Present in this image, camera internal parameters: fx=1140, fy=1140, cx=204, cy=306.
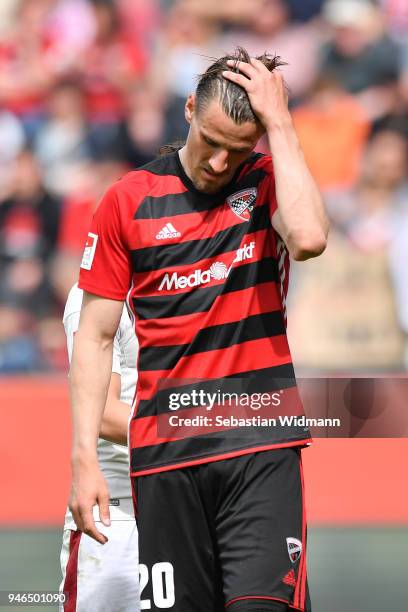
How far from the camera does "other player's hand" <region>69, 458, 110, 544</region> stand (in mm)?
3221

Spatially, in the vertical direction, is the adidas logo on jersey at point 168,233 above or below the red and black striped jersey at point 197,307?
above

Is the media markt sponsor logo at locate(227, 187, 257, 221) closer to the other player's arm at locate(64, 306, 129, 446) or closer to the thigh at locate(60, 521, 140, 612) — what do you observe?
the other player's arm at locate(64, 306, 129, 446)

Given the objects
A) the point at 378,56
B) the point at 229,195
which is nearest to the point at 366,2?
the point at 378,56

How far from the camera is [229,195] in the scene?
3.43 m

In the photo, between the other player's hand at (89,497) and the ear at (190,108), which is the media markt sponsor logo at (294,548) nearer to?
the other player's hand at (89,497)

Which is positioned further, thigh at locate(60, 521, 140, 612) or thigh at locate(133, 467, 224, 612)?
thigh at locate(60, 521, 140, 612)

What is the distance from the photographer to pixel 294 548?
10.7 feet

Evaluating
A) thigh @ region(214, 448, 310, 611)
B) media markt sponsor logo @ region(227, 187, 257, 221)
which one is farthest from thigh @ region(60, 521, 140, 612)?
media markt sponsor logo @ region(227, 187, 257, 221)

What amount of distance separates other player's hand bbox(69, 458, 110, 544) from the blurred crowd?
19.1 ft

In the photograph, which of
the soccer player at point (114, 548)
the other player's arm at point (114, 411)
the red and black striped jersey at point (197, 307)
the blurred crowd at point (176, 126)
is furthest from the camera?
the blurred crowd at point (176, 126)

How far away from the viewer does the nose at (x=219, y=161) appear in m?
3.32

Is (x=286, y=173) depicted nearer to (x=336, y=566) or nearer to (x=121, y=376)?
(x=121, y=376)

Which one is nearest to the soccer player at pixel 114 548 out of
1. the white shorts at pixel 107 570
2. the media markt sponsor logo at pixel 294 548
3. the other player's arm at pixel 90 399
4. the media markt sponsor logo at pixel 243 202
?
the white shorts at pixel 107 570

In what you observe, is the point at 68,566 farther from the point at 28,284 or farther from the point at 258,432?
the point at 28,284
